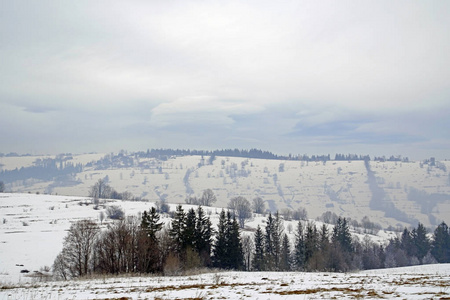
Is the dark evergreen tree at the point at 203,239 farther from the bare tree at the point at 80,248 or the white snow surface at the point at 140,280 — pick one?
the white snow surface at the point at 140,280

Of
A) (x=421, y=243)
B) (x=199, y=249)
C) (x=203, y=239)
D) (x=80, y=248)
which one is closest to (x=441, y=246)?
(x=421, y=243)

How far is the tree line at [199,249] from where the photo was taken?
4400cm

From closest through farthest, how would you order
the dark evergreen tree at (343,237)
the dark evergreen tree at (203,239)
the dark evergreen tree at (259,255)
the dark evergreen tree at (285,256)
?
the dark evergreen tree at (203,239), the dark evergreen tree at (259,255), the dark evergreen tree at (285,256), the dark evergreen tree at (343,237)

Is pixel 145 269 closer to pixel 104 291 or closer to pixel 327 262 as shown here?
pixel 104 291

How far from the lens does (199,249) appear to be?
6069 centimetres

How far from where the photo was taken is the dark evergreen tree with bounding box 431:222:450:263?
11025cm

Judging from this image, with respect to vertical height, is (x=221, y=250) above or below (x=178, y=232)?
below

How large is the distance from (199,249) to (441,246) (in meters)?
97.1

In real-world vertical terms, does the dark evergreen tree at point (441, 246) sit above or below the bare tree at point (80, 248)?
below

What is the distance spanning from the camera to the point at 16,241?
9462cm

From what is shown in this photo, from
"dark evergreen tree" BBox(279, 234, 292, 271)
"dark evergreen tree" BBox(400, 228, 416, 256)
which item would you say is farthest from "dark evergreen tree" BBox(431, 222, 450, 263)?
"dark evergreen tree" BBox(279, 234, 292, 271)

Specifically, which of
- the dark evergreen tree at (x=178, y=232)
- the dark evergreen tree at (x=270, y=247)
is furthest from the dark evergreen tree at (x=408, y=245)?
the dark evergreen tree at (x=178, y=232)

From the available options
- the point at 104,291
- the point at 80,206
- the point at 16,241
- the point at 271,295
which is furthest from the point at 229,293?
the point at 80,206

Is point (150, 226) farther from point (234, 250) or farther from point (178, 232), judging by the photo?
point (234, 250)
